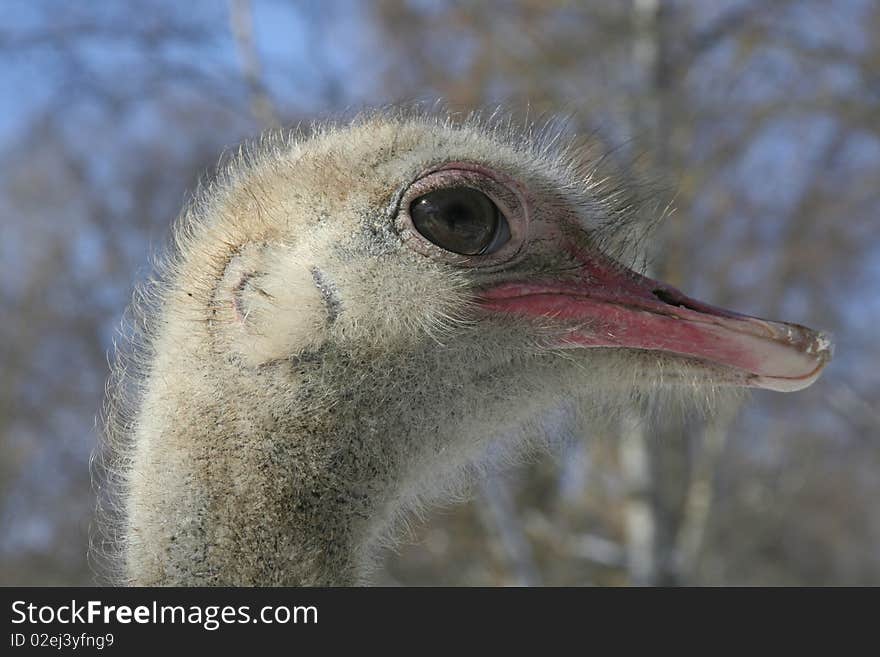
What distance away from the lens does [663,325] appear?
6.57 feet

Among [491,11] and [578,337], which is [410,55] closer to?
[491,11]

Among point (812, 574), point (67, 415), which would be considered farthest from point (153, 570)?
point (812, 574)

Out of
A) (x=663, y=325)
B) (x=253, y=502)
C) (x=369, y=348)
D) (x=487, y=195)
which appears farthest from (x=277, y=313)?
(x=663, y=325)

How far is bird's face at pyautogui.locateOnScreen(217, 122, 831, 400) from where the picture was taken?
1.96m

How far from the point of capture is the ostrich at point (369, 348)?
1928 mm

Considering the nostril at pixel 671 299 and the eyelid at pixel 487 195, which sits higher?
the eyelid at pixel 487 195

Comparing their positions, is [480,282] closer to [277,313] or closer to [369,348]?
[369,348]

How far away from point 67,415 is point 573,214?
14.2 m

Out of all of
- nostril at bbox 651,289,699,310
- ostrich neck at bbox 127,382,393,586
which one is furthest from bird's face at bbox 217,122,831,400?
ostrich neck at bbox 127,382,393,586

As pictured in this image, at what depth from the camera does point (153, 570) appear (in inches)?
76.2

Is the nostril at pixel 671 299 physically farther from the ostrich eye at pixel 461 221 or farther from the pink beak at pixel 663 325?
the ostrich eye at pixel 461 221

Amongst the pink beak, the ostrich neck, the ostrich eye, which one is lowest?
the ostrich neck

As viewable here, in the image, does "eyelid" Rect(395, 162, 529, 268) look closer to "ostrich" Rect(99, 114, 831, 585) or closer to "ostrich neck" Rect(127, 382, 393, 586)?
"ostrich" Rect(99, 114, 831, 585)

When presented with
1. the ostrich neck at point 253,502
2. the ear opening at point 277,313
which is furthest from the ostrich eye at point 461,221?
the ostrich neck at point 253,502
